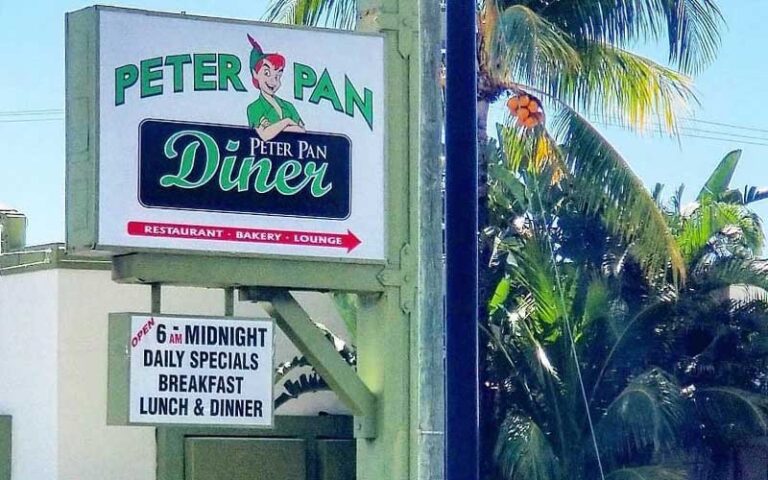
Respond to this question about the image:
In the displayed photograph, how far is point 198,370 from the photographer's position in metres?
12.2

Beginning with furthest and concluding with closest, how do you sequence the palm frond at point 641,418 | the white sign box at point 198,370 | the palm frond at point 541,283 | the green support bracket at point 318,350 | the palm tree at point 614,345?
the palm frond at point 541,283 → the palm tree at point 614,345 → the palm frond at point 641,418 → the green support bracket at point 318,350 → the white sign box at point 198,370

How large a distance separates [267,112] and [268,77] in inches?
11.3

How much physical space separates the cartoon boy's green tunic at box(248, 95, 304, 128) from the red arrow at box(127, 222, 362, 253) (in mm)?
877

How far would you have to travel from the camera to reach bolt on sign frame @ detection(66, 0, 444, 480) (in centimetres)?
1213

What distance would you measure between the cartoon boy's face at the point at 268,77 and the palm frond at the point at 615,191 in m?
7.35

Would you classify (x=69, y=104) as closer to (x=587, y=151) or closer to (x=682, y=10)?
(x=587, y=151)

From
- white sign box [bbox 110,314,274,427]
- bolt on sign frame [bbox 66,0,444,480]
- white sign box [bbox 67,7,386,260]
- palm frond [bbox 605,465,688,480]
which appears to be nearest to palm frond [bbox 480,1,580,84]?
palm frond [bbox 605,465,688,480]

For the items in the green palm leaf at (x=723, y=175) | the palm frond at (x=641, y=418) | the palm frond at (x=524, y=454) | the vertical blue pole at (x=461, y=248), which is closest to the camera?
the vertical blue pole at (x=461, y=248)

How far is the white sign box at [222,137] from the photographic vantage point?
1212cm

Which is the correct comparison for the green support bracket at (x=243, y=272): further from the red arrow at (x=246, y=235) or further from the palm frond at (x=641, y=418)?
the palm frond at (x=641, y=418)

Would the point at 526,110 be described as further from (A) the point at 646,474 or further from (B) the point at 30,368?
(B) the point at 30,368

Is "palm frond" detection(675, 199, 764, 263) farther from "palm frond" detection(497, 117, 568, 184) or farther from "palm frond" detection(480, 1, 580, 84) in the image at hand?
"palm frond" detection(480, 1, 580, 84)

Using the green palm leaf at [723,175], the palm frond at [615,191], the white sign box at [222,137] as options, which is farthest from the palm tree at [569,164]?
the white sign box at [222,137]

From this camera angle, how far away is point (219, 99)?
12508 mm
